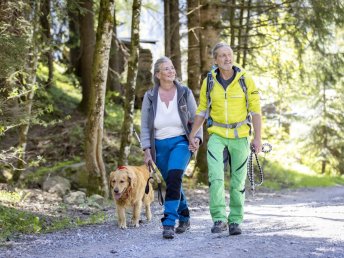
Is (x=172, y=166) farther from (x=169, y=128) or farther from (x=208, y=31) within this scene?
(x=208, y=31)

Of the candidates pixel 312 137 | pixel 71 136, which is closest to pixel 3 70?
pixel 71 136

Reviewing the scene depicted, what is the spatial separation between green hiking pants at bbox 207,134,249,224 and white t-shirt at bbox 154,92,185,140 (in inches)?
17.8

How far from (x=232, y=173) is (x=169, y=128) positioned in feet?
3.12

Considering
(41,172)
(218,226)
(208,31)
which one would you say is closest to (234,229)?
(218,226)

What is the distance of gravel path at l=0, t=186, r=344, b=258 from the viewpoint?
540 cm

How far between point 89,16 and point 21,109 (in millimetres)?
9731

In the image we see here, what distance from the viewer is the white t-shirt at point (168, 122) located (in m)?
6.64

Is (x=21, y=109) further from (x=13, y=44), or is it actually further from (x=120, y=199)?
(x=120, y=199)

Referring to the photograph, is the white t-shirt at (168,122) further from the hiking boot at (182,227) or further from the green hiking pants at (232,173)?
the hiking boot at (182,227)

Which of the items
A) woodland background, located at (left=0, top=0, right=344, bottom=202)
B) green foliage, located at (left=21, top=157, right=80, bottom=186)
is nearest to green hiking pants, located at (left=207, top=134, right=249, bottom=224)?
woodland background, located at (left=0, top=0, right=344, bottom=202)

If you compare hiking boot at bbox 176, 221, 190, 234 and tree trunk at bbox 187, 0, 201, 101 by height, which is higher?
tree trunk at bbox 187, 0, 201, 101

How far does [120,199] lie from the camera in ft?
25.5

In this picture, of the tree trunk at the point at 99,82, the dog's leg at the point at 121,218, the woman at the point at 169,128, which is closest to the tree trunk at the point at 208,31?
the tree trunk at the point at 99,82

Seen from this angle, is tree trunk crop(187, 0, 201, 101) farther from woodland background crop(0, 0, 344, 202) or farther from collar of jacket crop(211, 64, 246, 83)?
collar of jacket crop(211, 64, 246, 83)
